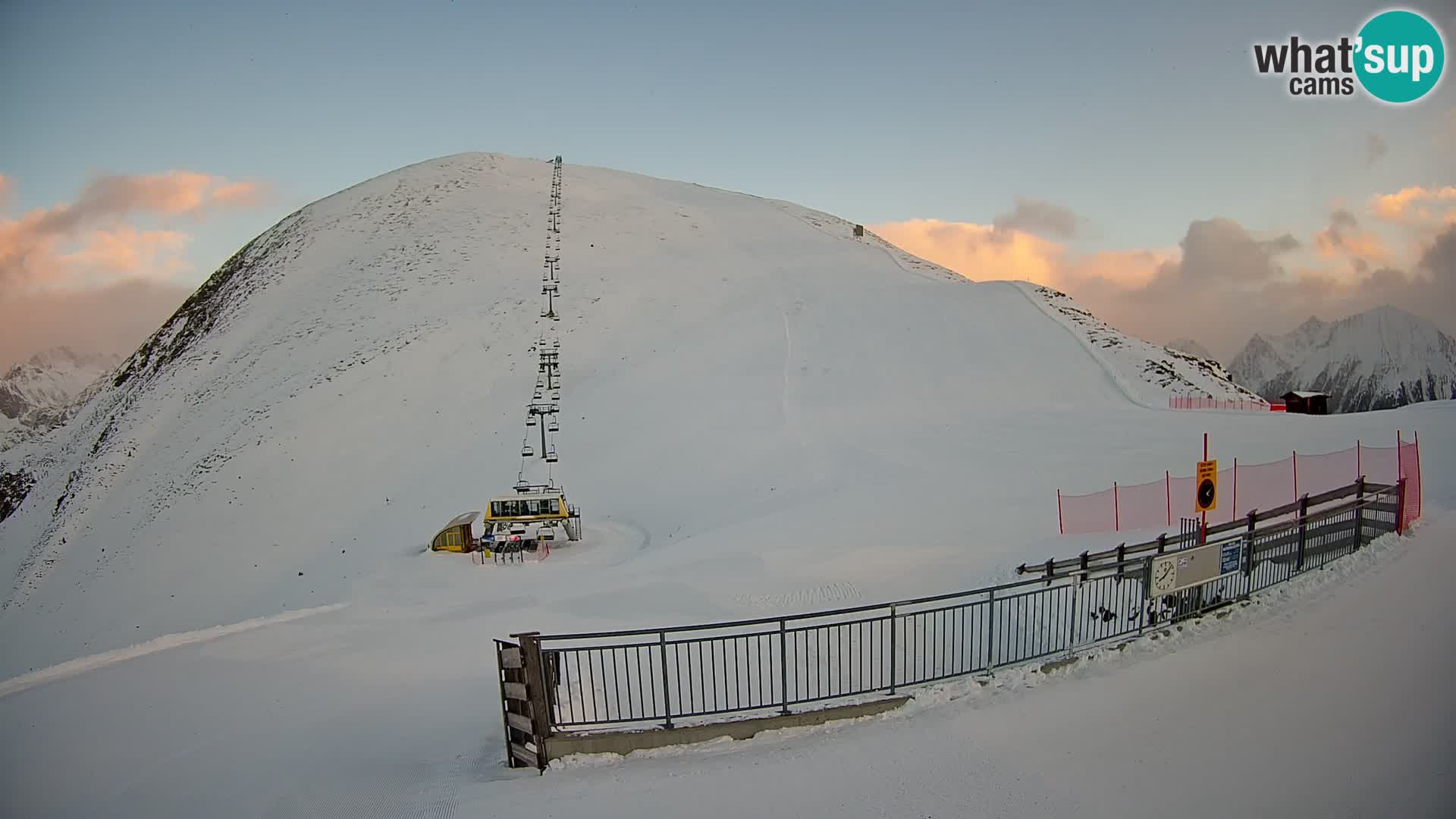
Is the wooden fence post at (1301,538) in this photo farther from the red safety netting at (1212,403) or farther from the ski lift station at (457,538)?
the red safety netting at (1212,403)

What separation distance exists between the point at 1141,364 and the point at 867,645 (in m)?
35.0

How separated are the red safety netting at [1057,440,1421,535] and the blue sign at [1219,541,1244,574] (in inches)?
274

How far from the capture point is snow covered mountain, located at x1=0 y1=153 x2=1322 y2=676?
2156 centimetres

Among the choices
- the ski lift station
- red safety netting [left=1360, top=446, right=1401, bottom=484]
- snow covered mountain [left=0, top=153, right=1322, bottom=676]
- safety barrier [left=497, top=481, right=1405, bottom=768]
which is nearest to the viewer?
safety barrier [left=497, top=481, right=1405, bottom=768]

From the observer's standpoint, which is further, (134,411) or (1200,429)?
(134,411)

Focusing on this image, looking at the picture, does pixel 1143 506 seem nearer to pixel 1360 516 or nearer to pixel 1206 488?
pixel 1360 516

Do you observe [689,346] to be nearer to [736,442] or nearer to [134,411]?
[736,442]

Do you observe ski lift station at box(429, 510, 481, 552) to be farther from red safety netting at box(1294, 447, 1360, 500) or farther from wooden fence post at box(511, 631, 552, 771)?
red safety netting at box(1294, 447, 1360, 500)

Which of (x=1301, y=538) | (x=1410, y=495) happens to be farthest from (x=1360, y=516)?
(x=1410, y=495)

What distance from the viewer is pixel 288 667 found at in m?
13.7

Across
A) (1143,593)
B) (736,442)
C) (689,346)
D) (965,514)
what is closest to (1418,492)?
(965,514)

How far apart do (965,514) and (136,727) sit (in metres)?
18.3

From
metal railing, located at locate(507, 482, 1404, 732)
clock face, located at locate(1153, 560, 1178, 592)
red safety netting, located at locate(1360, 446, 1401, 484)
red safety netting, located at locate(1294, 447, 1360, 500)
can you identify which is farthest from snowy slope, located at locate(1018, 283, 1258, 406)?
clock face, located at locate(1153, 560, 1178, 592)

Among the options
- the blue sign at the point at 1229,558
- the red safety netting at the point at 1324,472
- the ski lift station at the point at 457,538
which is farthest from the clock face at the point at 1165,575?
the ski lift station at the point at 457,538
